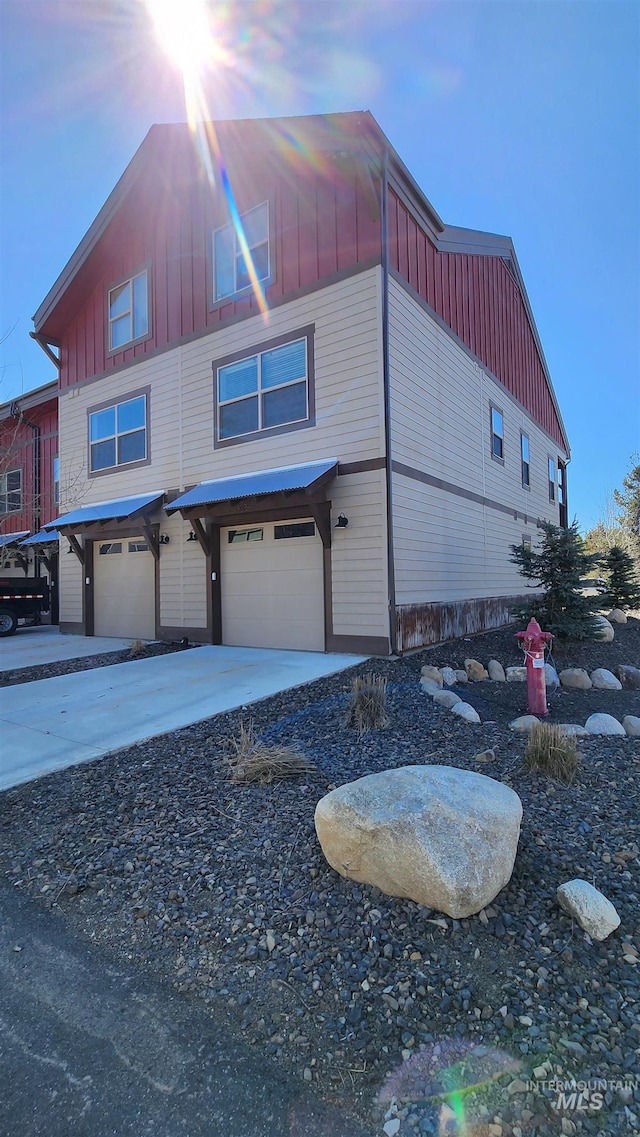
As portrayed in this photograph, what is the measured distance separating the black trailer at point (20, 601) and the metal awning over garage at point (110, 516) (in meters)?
2.63

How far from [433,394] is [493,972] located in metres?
9.21

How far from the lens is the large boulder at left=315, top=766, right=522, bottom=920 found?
2.18 metres

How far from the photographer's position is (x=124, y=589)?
11.7 metres

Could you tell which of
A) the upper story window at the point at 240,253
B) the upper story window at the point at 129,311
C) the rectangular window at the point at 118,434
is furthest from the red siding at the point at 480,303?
the rectangular window at the point at 118,434

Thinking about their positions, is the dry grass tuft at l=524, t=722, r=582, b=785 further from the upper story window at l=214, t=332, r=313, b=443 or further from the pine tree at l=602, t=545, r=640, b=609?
the pine tree at l=602, t=545, r=640, b=609

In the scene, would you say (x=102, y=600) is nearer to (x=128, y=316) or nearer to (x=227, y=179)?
(x=128, y=316)

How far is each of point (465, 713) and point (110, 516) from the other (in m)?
8.11

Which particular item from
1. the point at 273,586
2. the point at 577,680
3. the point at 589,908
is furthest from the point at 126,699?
the point at 577,680

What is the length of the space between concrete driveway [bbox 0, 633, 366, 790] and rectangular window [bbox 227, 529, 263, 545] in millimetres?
2129

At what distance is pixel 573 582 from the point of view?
28.1 feet

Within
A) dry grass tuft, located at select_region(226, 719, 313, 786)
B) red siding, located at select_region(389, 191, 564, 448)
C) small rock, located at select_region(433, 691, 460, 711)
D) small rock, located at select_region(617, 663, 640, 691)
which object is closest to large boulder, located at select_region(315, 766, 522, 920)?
dry grass tuft, located at select_region(226, 719, 313, 786)

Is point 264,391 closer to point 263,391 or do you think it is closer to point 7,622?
point 263,391

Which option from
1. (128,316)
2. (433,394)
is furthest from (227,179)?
(433,394)

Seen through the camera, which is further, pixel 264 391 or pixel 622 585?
pixel 622 585
